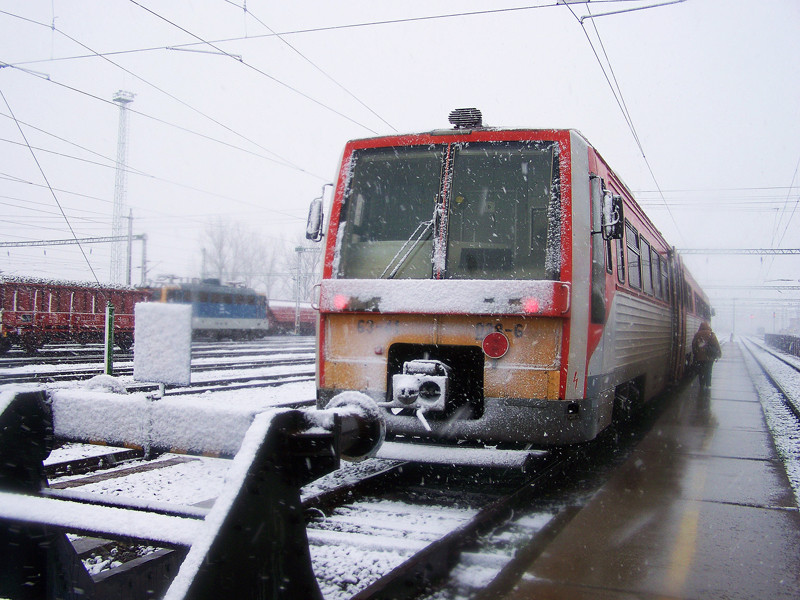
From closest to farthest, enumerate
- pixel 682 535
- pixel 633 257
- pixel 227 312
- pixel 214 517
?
pixel 214 517, pixel 682 535, pixel 633 257, pixel 227 312

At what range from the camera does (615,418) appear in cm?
657

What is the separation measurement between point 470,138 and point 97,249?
47.4 meters

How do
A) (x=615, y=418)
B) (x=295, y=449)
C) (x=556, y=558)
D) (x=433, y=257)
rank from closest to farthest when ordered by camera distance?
(x=295, y=449) < (x=556, y=558) < (x=433, y=257) < (x=615, y=418)

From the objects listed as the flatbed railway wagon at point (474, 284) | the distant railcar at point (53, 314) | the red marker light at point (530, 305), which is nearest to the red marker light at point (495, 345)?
the flatbed railway wagon at point (474, 284)

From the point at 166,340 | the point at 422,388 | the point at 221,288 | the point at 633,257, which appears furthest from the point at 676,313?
the point at 221,288

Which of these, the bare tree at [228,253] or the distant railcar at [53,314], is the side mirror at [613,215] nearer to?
the distant railcar at [53,314]

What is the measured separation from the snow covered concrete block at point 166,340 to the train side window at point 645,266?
628 centimetres

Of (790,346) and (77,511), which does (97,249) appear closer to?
(790,346)

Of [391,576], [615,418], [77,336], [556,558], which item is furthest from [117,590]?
[77,336]

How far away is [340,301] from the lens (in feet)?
16.9

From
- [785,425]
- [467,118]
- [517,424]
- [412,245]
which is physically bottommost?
[785,425]

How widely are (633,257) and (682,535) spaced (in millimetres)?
3755

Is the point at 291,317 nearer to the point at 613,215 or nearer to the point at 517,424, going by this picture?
the point at 613,215

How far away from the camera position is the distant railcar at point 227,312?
104ft
